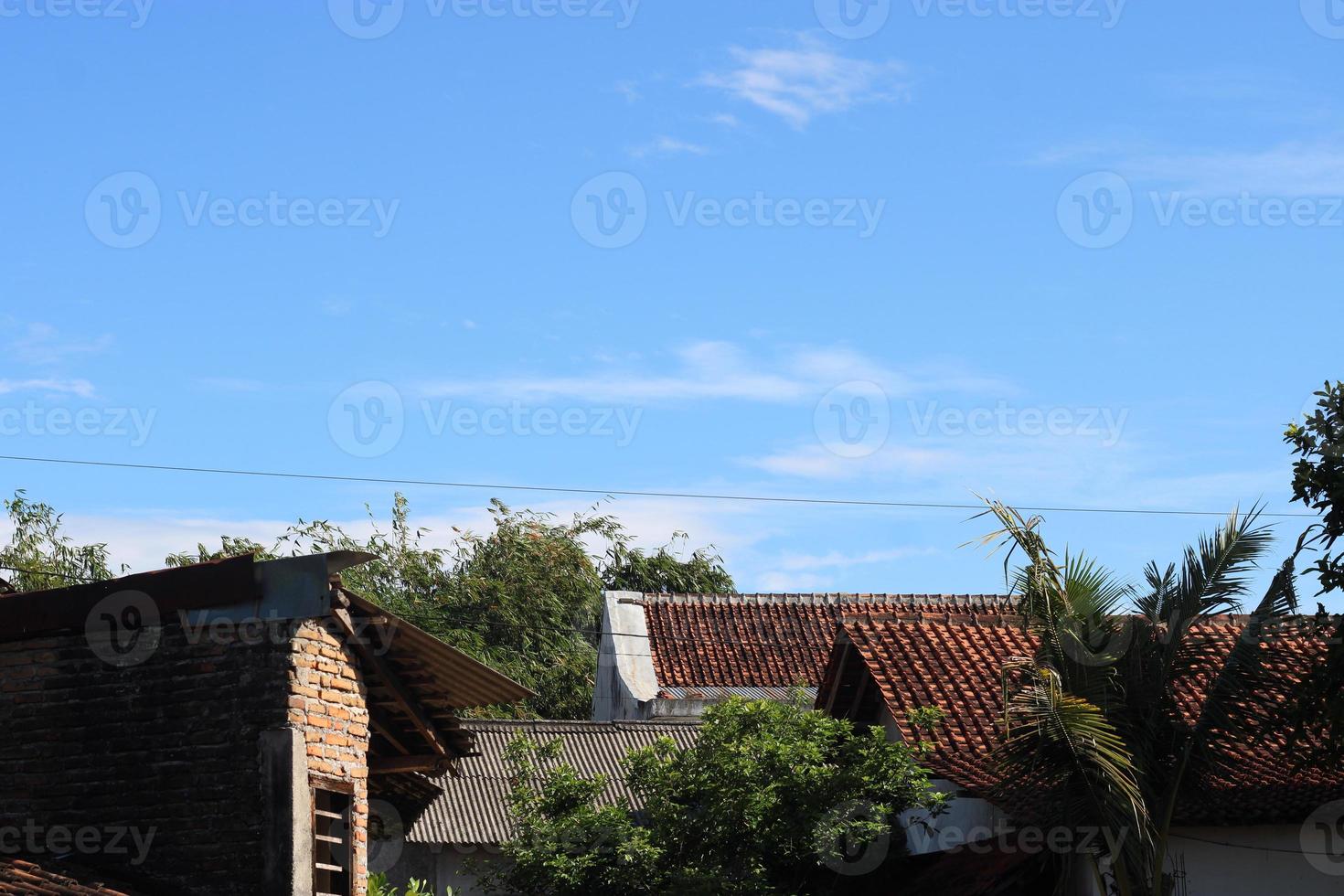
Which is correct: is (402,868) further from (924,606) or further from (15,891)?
(15,891)

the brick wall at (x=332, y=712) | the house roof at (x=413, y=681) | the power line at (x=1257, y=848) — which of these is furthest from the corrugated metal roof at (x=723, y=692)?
the brick wall at (x=332, y=712)

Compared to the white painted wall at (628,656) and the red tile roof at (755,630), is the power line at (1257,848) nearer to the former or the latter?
the red tile roof at (755,630)

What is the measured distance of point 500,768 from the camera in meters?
23.3

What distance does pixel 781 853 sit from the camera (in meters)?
14.4

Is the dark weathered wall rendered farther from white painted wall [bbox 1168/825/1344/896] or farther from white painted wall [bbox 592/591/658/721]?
white painted wall [bbox 592/591/658/721]

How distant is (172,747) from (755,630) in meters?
16.8

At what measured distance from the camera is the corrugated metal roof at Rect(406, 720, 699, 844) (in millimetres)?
21531

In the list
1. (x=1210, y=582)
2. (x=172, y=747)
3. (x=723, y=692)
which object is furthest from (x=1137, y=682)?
(x=723, y=692)

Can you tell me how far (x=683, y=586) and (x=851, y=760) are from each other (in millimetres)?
26644

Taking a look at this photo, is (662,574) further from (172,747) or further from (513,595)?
(172,747)

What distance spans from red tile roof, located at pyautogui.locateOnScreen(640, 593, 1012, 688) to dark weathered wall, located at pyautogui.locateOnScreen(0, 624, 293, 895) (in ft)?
50.0

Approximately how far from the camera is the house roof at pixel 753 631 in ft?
80.7

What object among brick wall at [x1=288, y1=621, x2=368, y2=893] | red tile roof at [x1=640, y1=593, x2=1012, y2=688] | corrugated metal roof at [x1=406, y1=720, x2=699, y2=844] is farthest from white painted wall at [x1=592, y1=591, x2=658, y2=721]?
brick wall at [x1=288, y1=621, x2=368, y2=893]

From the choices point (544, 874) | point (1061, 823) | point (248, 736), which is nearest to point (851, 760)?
point (1061, 823)
